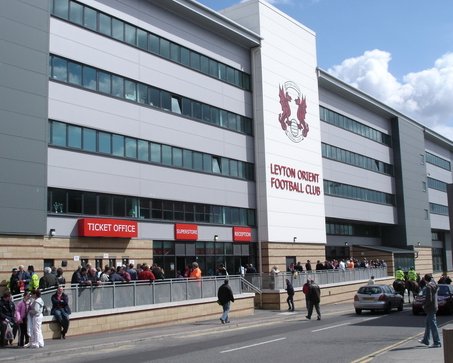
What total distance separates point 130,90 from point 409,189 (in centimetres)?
3984

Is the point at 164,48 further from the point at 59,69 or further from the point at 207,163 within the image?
the point at 59,69

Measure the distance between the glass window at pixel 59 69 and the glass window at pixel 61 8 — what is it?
202cm

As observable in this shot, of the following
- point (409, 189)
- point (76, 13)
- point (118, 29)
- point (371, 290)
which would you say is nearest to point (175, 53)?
point (118, 29)

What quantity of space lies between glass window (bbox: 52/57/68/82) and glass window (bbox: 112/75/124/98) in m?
2.98

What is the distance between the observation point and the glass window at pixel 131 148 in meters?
29.8

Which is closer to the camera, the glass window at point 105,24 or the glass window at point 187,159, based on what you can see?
the glass window at point 105,24

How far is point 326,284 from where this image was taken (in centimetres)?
3844

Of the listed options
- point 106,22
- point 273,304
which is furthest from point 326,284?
point 106,22

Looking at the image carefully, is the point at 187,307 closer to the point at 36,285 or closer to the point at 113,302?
the point at 113,302

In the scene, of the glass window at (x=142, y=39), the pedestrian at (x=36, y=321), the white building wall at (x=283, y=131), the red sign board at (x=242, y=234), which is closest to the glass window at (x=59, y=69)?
the glass window at (x=142, y=39)

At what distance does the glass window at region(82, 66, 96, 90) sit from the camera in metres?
28.0

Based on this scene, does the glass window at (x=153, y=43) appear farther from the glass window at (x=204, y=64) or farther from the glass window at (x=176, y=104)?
the glass window at (x=204, y=64)

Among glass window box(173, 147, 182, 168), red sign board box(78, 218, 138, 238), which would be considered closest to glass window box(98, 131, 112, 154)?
red sign board box(78, 218, 138, 238)

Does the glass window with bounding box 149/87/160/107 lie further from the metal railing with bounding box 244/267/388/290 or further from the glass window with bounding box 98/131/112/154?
the metal railing with bounding box 244/267/388/290
